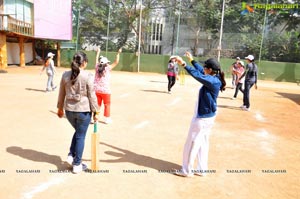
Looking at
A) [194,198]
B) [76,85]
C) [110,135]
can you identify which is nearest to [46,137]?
[110,135]

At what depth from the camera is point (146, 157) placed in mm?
5398

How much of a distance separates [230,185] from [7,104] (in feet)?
26.0

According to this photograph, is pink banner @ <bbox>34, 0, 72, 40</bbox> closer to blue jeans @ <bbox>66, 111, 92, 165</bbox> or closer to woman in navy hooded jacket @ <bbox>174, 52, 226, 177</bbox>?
blue jeans @ <bbox>66, 111, 92, 165</bbox>

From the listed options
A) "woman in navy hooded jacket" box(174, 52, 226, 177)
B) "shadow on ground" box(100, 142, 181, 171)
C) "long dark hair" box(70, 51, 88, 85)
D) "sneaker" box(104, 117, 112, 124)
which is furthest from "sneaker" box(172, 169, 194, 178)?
"sneaker" box(104, 117, 112, 124)

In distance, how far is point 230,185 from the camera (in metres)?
4.41

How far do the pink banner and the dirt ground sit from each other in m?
18.8

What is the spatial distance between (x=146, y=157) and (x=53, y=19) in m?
25.6

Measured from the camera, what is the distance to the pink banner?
26234 mm

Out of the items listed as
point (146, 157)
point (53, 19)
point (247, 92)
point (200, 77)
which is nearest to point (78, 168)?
point (146, 157)

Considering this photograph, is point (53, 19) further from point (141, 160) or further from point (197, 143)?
point (197, 143)

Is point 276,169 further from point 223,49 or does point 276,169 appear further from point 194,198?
point 223,49

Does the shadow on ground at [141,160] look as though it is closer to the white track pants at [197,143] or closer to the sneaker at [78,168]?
the white track pants at [197,143]

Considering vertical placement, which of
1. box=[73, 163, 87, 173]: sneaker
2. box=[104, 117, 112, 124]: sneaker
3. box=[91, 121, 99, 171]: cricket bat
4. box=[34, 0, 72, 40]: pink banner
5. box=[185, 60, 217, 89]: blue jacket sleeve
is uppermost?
box=[34, 0, 72, 40]: pink banner

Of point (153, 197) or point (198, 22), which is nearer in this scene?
point (153, 197)
